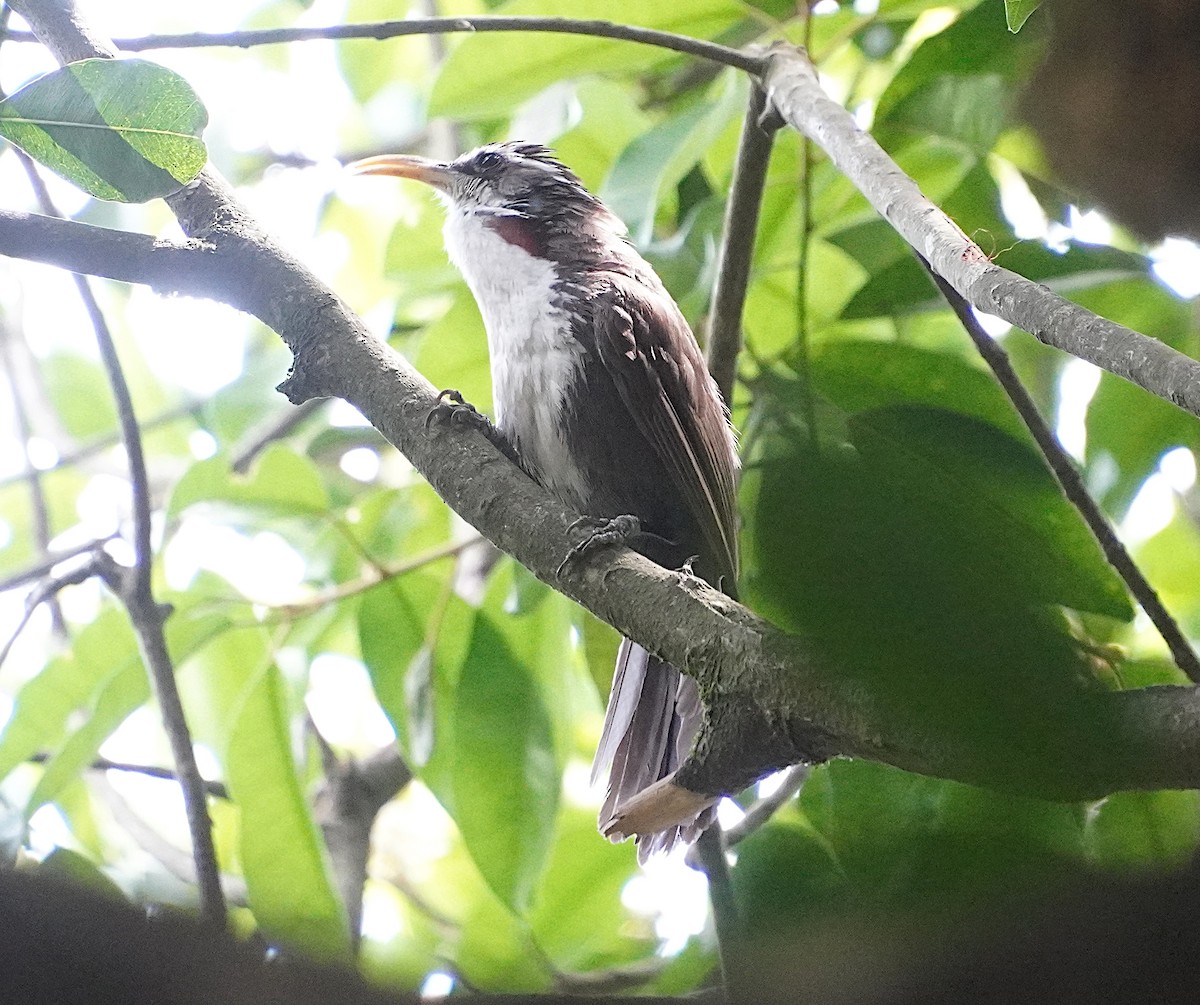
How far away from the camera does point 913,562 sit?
52cm

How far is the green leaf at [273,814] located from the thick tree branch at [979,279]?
3.18ft

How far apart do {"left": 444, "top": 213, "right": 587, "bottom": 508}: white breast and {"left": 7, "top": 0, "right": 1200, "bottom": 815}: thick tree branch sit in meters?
0.56

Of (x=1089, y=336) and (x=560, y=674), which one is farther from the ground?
(x=560, y=674)

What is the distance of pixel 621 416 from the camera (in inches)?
75.1

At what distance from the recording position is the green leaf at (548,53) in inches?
73.2

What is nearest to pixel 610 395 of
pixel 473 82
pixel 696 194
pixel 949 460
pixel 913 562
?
pixel 696 194

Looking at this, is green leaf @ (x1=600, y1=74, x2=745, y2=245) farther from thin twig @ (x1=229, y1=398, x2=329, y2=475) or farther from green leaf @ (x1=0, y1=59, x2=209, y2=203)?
thin twig @ (x1=229, y1=398, x2=329, y2=475)

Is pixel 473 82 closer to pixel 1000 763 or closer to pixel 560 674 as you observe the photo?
pixel 560 674

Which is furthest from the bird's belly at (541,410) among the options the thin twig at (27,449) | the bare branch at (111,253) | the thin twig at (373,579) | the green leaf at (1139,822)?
the green leaf at (1139,822)

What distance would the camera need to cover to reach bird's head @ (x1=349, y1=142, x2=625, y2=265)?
2.19 m

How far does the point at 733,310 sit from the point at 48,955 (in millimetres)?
1483

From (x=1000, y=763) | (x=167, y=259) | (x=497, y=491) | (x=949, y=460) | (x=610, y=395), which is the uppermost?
(x=610, y=395)

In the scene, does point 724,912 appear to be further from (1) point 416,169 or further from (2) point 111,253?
(1) point 416,169

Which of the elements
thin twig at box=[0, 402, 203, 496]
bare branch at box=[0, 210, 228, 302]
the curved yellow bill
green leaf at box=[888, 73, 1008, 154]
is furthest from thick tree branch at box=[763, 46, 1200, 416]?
thin twig at box=[0, 402, 203, 496]
